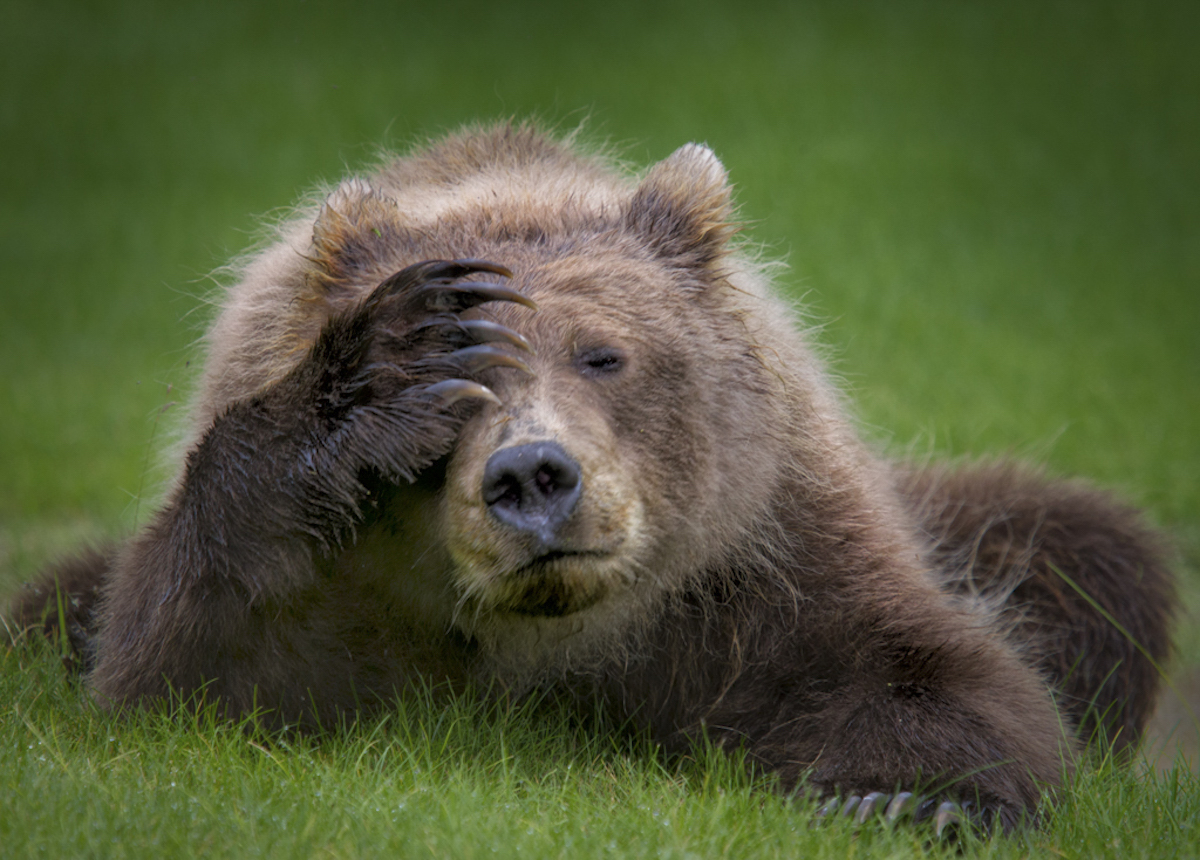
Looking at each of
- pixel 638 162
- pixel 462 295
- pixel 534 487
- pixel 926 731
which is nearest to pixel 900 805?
pixel 926 731

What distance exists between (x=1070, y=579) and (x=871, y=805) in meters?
2.35

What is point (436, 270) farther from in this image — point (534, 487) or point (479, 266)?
point (534, 487)

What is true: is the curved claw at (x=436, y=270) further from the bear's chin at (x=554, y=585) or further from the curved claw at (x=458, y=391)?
the bear's chin at (x=554, y=585)

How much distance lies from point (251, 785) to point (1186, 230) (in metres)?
11.9

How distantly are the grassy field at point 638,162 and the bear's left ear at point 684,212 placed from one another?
1.47m

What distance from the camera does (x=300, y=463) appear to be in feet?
11.6

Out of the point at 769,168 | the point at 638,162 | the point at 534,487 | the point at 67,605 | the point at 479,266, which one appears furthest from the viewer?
the point at 769,168

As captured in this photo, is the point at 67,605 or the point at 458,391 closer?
the point at 458,391

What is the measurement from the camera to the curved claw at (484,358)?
3.35 meters

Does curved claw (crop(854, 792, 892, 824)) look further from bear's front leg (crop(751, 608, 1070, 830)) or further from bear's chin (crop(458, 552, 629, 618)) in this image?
bear's chin (crop(458, 552, 629, 618))

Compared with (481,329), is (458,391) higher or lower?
lower

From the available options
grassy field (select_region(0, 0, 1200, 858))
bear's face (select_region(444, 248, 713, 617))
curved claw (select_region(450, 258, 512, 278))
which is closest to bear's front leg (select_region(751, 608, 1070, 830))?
grassy field (select_region(0, 0, 1200, 858))

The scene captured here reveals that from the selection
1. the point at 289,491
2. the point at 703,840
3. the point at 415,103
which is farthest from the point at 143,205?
the point at 703,840

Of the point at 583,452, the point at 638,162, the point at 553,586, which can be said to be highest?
the point at 638,162
